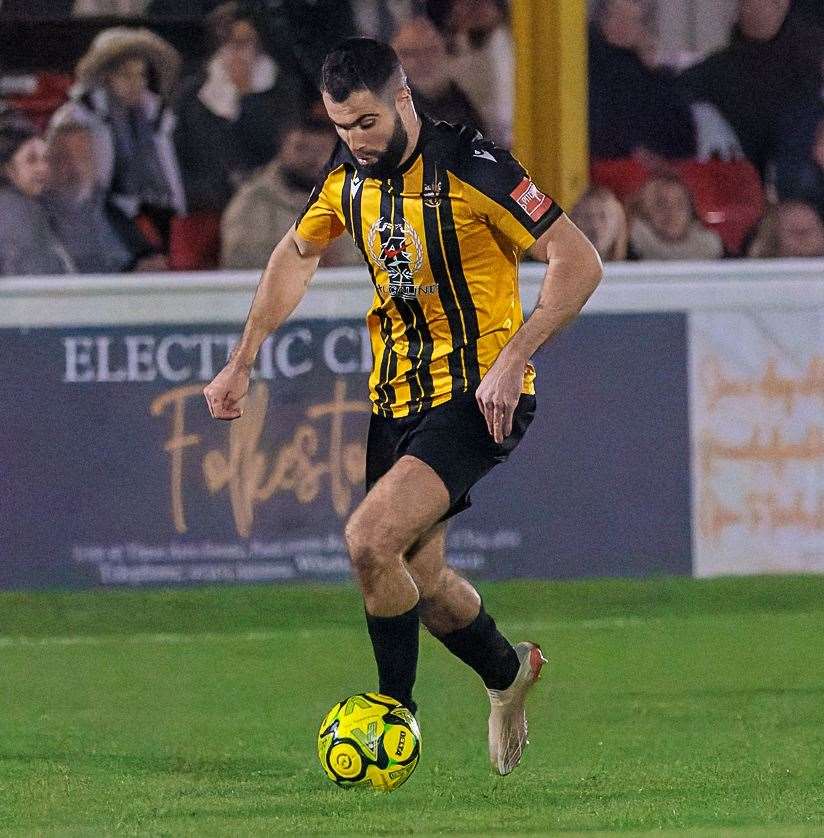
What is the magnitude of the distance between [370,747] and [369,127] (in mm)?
1551

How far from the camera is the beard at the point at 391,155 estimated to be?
15.5ft

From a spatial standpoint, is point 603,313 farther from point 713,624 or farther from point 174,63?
point 174,63

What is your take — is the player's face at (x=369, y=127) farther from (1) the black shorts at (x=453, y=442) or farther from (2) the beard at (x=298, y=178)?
(2) the beard at (x=298, y=178)

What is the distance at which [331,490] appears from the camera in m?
8.41

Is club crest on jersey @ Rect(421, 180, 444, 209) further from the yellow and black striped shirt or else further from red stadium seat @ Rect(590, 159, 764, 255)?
red stadium seat @ Rect(590, 159, 764, 255)

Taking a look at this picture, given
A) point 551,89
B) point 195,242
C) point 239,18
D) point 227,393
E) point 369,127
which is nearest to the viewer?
point 369,127

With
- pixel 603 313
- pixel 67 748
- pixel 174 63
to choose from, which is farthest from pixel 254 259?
pixel 67 748

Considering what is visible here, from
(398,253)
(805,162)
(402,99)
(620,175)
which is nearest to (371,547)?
(398,253)

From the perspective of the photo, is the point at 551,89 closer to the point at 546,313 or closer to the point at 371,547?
the point at 546,313

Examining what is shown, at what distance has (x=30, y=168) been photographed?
9047mm

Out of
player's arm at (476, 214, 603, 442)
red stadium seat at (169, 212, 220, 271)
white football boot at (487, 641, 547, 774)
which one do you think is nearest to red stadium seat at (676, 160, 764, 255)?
red stadium seat at (169, 212, 220, 271)

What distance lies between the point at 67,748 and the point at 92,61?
4.69 m

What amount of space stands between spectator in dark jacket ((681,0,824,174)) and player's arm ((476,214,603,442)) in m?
4.74

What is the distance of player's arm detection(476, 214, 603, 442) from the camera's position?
4.54m
